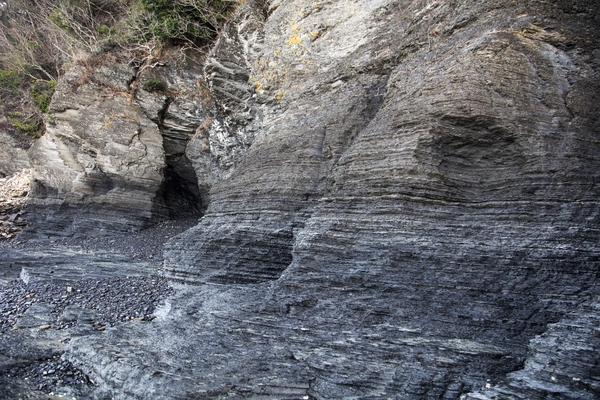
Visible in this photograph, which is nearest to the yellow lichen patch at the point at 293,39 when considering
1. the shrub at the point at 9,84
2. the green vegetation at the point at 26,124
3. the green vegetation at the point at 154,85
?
the green vegetation at the point at 154,85

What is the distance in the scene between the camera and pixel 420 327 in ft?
13.3

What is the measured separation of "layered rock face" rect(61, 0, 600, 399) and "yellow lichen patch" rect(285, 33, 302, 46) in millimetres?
2311

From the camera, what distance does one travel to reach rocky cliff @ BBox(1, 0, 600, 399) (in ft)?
12.1

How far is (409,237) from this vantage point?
457 centimetres

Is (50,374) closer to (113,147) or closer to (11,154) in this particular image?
(113,147)

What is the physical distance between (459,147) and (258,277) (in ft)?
12.5

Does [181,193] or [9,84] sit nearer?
[181,193]

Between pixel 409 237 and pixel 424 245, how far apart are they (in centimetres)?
20

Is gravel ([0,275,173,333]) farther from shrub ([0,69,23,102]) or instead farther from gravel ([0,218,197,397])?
shrub ([0,69,23,102])

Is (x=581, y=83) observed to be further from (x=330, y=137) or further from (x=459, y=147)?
(x=330, y=137)

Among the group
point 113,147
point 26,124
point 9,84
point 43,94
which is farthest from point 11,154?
point 113,147

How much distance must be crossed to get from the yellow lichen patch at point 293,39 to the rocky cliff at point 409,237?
39.9 inches

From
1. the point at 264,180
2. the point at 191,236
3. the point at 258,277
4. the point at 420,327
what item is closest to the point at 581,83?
the point at 420,327

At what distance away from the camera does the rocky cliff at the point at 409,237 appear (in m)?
3.68
